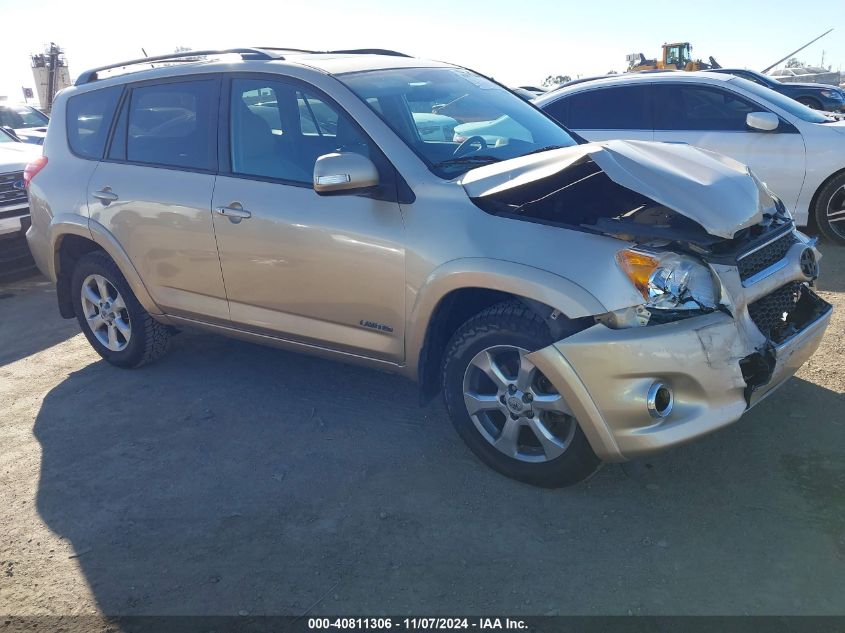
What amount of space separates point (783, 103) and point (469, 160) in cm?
480

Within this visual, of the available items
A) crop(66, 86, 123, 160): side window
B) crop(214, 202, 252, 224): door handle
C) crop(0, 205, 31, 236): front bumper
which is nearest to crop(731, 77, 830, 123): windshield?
crop(214, 202, 252, 224): door handle

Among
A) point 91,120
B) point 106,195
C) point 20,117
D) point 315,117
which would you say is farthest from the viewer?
point 20,117

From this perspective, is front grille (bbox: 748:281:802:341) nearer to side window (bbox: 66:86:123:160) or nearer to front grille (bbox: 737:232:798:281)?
front grille (bbox: 737:232:798:281)

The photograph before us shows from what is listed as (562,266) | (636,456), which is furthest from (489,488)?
(562,266)

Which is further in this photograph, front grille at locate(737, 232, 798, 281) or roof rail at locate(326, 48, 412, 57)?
roof rail at locate(326, 48, 412, 57)

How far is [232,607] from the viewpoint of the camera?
2783mm

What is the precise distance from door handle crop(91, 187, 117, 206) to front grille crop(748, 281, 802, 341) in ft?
12.0

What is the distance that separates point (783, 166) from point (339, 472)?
17.7 feet

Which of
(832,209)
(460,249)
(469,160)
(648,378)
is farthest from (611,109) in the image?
(648,378)

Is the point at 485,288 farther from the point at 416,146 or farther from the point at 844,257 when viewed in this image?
Answer: the point at 844,257

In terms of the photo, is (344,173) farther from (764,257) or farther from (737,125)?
(737,125)

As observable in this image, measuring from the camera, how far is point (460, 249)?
10.8 ft

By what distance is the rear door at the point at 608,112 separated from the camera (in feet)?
24.2

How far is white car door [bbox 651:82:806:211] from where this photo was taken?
690 centimetres
